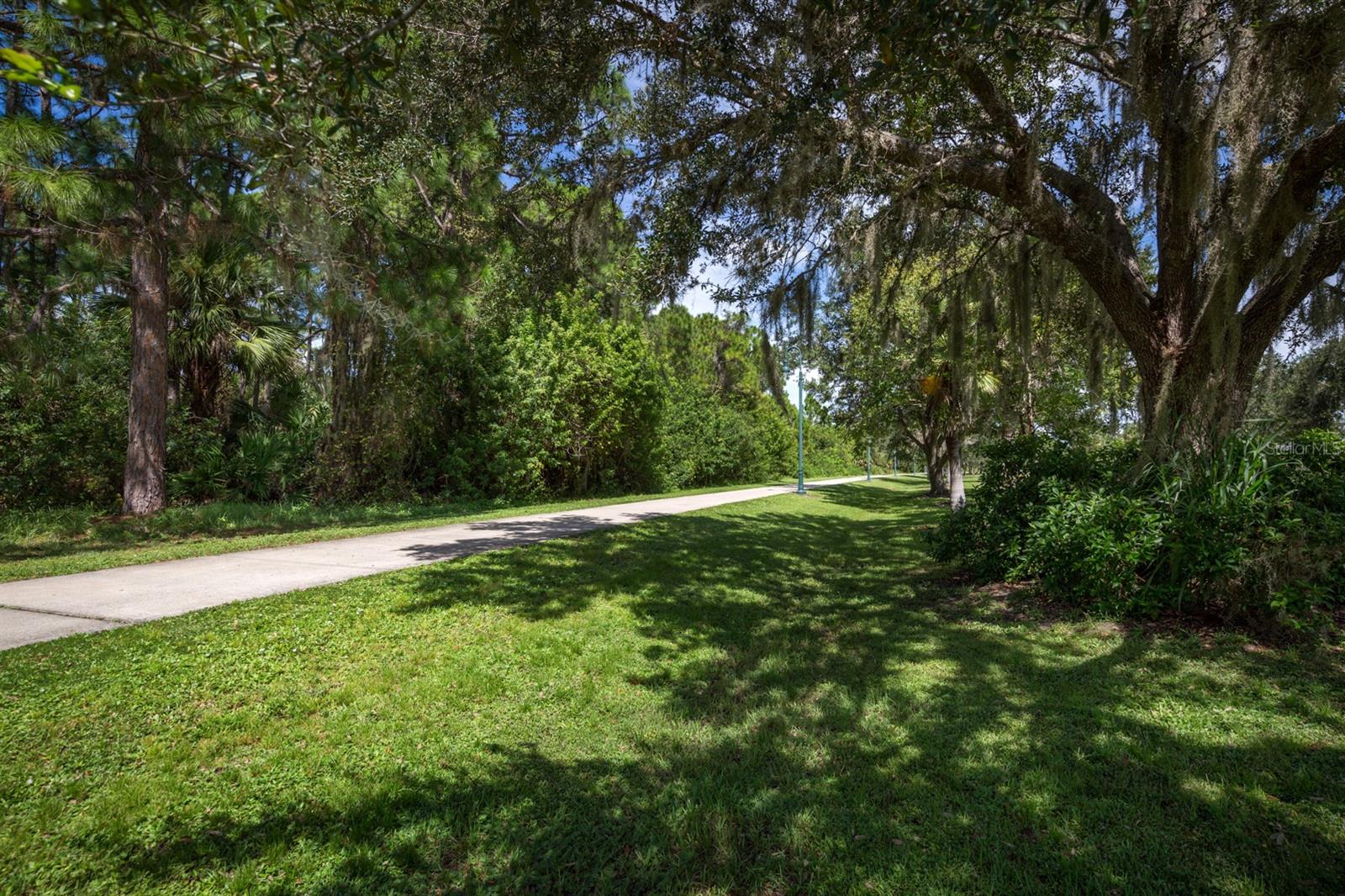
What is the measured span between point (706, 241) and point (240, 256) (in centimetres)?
914

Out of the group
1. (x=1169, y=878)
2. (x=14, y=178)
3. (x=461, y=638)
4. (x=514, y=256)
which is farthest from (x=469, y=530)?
(x=1169, y=878)

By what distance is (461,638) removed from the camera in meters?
4.21

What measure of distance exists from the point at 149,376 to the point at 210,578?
5.78 meters

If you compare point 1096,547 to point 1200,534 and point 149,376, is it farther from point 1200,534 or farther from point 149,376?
point 149,376

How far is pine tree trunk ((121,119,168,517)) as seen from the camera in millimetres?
9008

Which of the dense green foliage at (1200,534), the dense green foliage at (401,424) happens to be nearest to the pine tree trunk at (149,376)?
the dense green foliage at (401,424)

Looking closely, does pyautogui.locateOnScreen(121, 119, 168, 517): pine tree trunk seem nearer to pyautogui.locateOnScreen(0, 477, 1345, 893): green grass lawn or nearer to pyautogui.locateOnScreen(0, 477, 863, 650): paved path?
pyautogui.locateOnScreen(0, 477, 863, 650): paved path

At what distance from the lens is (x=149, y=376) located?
361 inches

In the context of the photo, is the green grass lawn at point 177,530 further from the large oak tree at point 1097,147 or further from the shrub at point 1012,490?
the shrub at point 1012,490

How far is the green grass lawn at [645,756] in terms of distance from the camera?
7.14 ft

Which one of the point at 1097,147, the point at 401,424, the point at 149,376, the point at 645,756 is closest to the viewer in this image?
the point at 645,756

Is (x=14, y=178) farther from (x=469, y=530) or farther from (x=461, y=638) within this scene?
(x=461, y=638)

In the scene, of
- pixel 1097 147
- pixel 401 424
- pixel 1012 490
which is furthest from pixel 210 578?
pixel 1097 147

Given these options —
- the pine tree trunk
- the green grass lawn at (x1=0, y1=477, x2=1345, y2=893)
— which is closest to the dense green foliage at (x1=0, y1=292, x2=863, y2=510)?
the pine tree trunk
